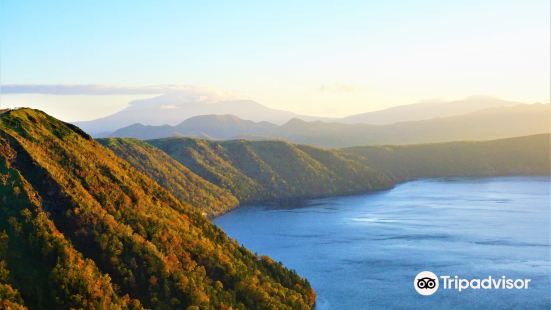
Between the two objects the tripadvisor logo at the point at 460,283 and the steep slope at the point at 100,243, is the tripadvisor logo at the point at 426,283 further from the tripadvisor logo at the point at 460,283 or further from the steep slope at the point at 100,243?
the steep slope at the point at 100,243

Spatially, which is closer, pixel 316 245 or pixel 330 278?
pixel 330 278

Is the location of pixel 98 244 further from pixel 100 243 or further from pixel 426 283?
pixel 426 283

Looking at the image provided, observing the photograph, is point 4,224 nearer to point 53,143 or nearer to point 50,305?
point 50,305

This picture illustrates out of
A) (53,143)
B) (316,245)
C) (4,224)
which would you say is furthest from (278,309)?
(316,245)

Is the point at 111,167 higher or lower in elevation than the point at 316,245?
higher

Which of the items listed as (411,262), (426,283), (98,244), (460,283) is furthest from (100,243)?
(411,262)

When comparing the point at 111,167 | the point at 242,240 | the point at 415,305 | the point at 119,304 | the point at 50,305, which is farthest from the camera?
the point at 242,240
